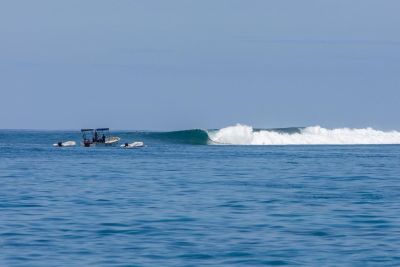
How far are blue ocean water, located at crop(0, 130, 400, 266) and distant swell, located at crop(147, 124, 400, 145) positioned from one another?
78469mm

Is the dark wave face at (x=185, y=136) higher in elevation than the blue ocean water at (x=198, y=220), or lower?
higher

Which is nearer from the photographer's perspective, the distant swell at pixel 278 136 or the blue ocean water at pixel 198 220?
the blue ocean water at pixel 198 220

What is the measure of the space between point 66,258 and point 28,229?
4192mm

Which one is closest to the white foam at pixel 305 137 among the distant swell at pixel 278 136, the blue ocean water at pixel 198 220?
the distant swell at pixel 278 136

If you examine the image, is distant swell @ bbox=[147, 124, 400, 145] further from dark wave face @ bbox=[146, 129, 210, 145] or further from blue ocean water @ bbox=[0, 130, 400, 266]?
blue ocean water @ bbox=[0, 130, 400, 266]

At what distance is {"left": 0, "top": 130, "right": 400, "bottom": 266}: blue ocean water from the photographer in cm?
2108

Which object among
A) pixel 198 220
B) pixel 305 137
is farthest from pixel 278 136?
pixel 198 220

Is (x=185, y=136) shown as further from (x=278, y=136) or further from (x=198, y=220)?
(x=198, y=220)

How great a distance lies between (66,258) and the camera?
2075 centimetres

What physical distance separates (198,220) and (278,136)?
→ 104840 mm

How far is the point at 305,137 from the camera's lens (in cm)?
13488

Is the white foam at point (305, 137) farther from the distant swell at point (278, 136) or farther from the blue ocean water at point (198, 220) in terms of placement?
the blue ocean water at point (198, 220)

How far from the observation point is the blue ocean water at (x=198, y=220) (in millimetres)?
21078

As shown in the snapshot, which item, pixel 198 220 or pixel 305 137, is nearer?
pixel 198 220
